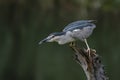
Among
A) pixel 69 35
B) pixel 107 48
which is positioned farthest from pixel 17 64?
pixel 69 35

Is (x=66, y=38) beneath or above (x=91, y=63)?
above

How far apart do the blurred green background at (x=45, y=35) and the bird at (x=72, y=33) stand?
18.0 ft

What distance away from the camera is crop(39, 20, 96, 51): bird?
357cm

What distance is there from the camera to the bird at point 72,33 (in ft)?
11.7

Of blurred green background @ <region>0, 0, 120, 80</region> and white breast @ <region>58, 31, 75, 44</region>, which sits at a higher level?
blurred green background @ <region>0, 0, 120, 80</region>

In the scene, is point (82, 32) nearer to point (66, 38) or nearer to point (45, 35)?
point (66, 38)

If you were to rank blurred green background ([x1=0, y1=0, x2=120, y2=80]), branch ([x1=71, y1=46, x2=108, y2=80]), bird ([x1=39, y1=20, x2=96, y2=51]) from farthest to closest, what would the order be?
blurred green background ([x1=0, y1=0, x2=120, y2=80]) < branch ([x1=71, y1=46, x2=108, y2=80]) < bird ([x1=39, y1=20, x2=96, y2=51])

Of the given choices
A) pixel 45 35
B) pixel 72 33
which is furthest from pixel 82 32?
pixel 45 35

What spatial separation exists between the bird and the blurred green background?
5477 mm

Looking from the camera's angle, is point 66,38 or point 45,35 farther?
point 45,35

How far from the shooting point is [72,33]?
360 centimetres

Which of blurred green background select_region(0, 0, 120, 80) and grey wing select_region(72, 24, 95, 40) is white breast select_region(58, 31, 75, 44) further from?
blurred green background select_region(0, 0, 120, 80)

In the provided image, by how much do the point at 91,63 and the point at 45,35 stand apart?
11.3 metres

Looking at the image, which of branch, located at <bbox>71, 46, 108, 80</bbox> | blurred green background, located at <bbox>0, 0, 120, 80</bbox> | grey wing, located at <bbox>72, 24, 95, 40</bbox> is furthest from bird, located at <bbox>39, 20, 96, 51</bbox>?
blurred green background, located at <bbox>0, 0, 120, 80</bbox>
